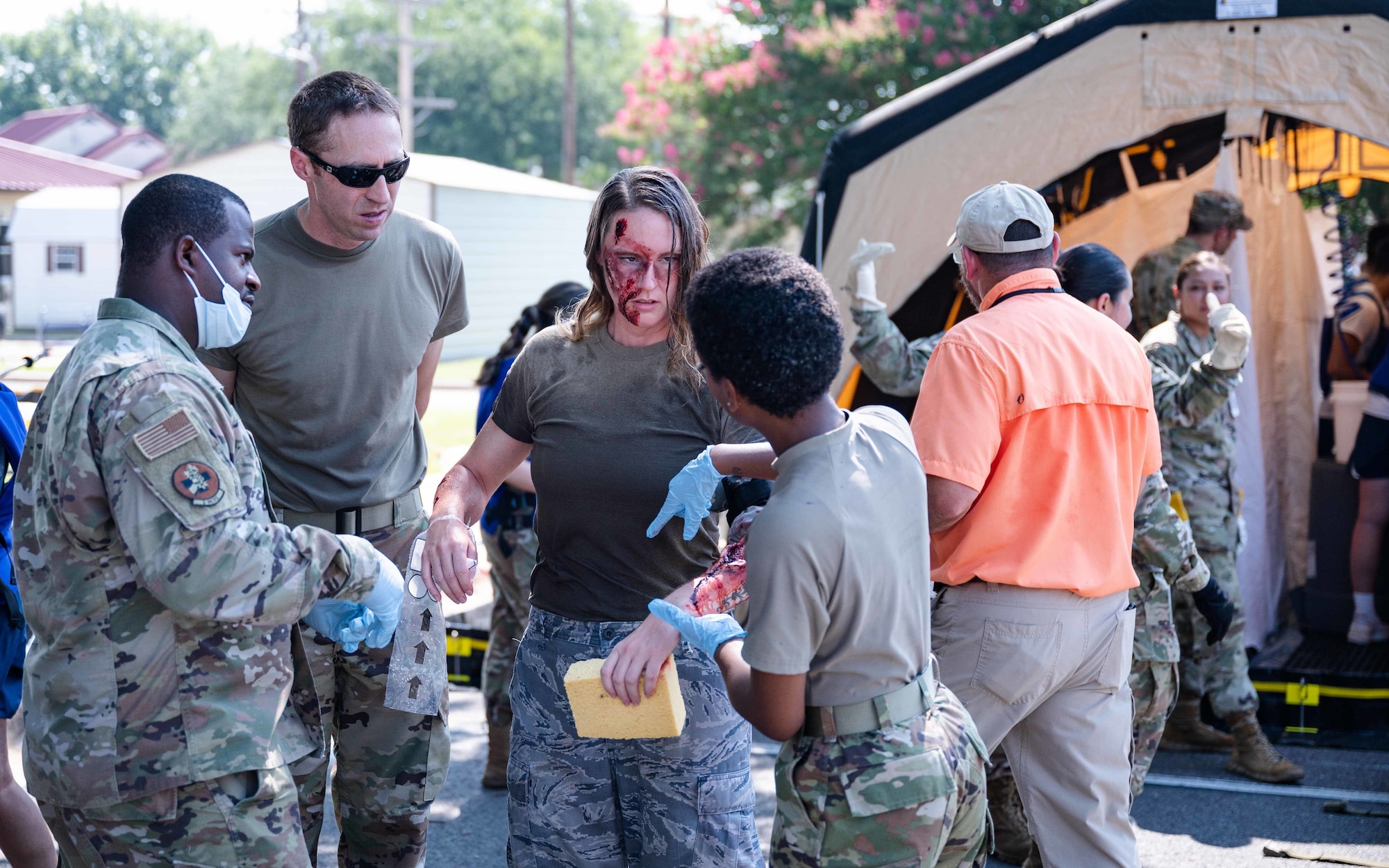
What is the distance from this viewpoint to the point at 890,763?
1927mm

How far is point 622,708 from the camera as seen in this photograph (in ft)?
7.11

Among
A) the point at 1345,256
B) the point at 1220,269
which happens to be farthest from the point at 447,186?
the point at 1220,269

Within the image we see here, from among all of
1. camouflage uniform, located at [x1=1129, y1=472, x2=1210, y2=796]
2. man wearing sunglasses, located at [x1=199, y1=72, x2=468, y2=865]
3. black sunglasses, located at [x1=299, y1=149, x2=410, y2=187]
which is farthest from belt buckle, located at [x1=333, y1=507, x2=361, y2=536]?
camouflage uniform, located at [x1=1129, y1=472, x2=1210, y2=796]

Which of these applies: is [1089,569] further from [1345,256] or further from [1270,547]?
[1345,256]

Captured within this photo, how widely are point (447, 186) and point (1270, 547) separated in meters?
16.4

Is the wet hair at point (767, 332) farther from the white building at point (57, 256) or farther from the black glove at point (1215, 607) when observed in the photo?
the white building at point (57, 256)

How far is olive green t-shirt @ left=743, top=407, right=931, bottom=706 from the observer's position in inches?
72.0

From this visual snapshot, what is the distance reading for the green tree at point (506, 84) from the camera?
147 ft

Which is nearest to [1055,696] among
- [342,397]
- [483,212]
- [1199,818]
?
[342,397]

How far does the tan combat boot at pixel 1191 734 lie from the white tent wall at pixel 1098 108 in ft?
6.62

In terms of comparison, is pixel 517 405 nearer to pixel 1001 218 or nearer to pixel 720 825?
pixel 720 825

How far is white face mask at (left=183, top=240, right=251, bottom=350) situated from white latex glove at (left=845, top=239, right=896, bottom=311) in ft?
9.64

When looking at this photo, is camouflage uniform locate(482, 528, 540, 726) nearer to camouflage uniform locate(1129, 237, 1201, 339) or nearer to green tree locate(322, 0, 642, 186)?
camouflage uniform locate(1129, 237, 1201, 339)

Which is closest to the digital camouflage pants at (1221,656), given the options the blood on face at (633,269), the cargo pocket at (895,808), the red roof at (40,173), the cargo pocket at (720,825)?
the cargo pocket at (720,825)
